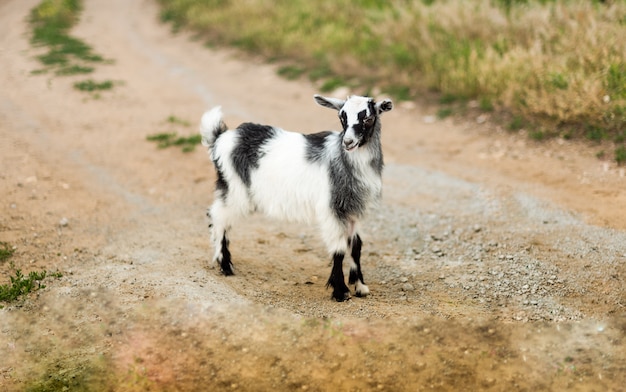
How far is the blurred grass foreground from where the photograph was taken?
28.9 feet

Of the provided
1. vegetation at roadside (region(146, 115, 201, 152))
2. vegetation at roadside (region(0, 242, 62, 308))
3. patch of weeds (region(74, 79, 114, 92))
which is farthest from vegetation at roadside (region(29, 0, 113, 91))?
vegetation at roadside (region(0, 242, 62, 308))

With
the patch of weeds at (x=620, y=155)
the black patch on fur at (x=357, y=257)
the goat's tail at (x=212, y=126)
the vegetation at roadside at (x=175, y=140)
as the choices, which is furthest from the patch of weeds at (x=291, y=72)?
the black patch on fur at (x=357, y=257)

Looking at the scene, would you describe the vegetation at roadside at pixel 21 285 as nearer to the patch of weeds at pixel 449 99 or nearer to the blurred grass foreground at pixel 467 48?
the blurred grass foreground at pixel 467 48

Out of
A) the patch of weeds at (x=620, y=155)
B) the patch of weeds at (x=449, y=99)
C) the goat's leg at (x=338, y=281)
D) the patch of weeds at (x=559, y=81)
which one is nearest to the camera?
the goat's leg at (x=338, y=281)

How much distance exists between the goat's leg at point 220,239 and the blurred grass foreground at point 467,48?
19.3 feet

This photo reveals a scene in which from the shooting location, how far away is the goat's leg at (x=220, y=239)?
5.80 metres

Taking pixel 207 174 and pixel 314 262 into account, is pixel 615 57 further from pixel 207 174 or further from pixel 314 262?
pixel 207 174

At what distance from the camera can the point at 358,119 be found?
15.8ft

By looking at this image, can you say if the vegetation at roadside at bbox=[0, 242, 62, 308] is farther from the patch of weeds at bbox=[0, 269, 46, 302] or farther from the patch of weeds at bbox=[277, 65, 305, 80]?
the patch of weeds at bbox=[277, 65, 305, 80]

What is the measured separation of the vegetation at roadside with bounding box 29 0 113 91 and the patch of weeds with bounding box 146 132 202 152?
355cm

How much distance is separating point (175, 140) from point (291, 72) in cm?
483

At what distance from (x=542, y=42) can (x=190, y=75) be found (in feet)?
27.7

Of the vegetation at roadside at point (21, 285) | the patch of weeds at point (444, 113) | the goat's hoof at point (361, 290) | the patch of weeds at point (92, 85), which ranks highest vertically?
the patch of weeds at point (444, 113)

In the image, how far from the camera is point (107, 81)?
514 inches
